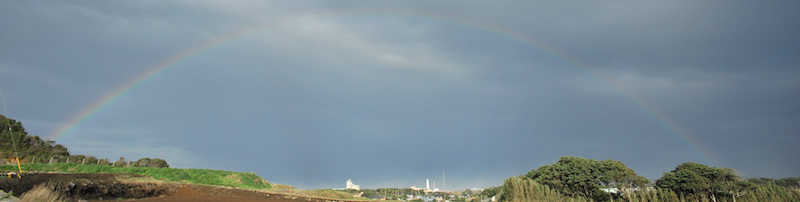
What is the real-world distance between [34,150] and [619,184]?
216 ft

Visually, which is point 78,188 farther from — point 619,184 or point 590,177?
point 619,184

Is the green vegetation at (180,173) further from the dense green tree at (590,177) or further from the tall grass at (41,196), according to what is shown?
the dense green tree at (590,177)

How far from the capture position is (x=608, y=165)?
1585 inches

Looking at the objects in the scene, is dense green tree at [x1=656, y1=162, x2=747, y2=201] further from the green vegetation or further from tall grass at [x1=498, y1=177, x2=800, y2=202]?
the green vegetation

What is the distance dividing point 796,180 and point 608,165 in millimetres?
55299

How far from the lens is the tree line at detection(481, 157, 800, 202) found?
29.9 metres

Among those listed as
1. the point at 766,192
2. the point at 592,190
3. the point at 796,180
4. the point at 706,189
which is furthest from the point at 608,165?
the point at 796,180

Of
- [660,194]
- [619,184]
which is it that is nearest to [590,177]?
[619,184]

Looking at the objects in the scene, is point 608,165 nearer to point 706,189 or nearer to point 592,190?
point 592,190

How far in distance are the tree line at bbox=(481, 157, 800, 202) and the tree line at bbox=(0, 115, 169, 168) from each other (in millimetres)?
48451

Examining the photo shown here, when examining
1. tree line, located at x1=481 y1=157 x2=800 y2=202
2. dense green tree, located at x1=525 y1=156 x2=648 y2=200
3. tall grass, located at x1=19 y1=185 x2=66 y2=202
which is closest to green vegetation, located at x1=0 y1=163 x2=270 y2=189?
tall grass, located at x1=19 y1=185 x2=66 y2=202

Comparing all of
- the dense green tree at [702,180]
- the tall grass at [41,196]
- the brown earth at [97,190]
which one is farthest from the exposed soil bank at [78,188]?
the dense green tree at [702,180]

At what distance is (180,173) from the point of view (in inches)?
1470

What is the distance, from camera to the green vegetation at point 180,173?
105 ft
